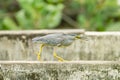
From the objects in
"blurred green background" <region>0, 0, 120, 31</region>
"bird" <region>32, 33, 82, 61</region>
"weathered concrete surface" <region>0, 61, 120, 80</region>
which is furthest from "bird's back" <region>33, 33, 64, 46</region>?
"blurred green background" <region>0, 0, 120, 31</region>

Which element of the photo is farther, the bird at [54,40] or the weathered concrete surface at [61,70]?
the bird at [54,40]

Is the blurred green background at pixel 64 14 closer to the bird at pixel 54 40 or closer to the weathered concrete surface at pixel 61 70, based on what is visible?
the bird at pixel 54 40

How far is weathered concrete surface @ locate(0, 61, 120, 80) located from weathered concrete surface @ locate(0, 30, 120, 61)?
89 cm

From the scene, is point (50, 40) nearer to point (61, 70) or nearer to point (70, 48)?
point (61, 70)

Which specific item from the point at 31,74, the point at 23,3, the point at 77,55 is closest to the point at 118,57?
the point at 77,55

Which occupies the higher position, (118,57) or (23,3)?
(23,3)

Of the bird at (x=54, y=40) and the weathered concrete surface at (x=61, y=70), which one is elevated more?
the bird at (x=54, y=40)

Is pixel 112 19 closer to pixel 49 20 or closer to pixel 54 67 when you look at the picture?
pixel 49 20

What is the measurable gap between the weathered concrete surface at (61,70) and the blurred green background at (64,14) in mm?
2581

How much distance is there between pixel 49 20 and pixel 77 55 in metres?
1.95

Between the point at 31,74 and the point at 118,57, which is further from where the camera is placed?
the point at 118,57

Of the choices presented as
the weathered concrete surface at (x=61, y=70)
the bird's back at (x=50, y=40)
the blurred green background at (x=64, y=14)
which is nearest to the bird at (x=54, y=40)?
the bird's back at (x=50, y=40)

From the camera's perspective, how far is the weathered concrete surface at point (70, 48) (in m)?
3.79

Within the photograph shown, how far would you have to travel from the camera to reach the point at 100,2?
5797mm
